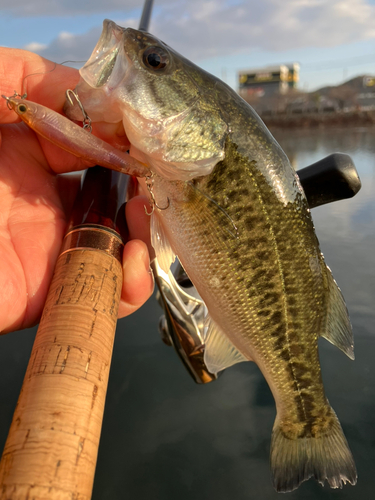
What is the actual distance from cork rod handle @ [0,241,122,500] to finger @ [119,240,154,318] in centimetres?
10

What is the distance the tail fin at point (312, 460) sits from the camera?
1578 mm

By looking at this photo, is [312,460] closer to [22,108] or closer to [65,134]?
[65,134]

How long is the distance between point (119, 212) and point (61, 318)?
69 centimetres

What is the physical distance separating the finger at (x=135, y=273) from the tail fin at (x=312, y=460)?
910 mm

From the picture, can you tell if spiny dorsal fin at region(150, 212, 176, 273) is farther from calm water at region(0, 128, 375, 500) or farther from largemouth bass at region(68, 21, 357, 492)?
calm water at region(0, 128, 375, 500)

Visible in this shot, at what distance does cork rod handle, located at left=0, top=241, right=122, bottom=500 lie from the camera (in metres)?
0.88

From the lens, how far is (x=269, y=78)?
67250 millimetres

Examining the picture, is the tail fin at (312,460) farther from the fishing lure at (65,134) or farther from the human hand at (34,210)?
the fishing lure at (65,134)

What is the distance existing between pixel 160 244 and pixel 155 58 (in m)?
0.77

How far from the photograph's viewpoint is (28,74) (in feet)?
5.60

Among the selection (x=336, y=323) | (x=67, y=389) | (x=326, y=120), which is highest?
(x=326, y=120)

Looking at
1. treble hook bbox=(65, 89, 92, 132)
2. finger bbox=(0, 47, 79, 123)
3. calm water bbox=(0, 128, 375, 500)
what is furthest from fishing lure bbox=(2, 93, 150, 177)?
calm water bbox=(0, 128, 375, 500)

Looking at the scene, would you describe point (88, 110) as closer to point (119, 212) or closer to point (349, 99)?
point (119, 212)

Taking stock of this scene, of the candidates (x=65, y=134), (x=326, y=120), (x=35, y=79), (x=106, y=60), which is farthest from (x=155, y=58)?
(x=326, y=120)
